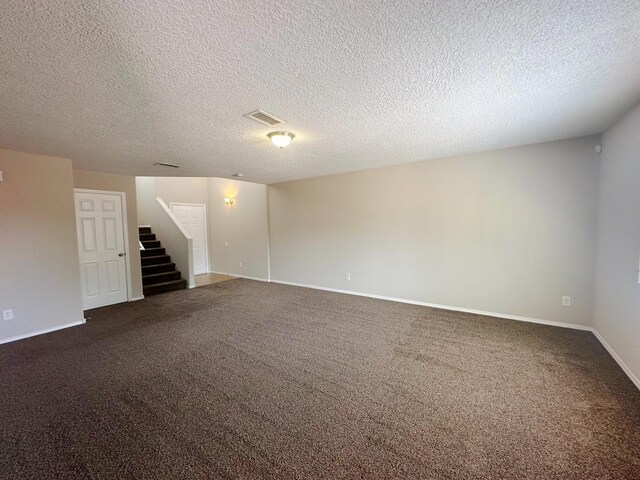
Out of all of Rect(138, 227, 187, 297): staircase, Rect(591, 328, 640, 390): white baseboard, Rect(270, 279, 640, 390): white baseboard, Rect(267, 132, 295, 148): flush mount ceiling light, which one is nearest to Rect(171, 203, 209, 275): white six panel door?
Rect(138, 227, 187, 297): staircase

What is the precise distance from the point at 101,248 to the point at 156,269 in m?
1.55

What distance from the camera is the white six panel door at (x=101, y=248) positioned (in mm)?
4500

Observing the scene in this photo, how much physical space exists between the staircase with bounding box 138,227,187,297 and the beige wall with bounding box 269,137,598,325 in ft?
10.6

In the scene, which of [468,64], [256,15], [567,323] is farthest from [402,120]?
[567,323]

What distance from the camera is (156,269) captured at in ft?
20.2

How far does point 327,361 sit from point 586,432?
1.98 meters

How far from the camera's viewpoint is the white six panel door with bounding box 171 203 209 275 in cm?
763

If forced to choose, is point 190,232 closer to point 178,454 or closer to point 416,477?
point 178,454

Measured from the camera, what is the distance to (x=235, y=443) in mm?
1715

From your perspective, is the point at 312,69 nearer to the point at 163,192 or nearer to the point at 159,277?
A: the point at 159,277

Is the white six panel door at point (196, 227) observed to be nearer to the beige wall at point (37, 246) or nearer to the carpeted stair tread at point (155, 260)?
the carpeted stair tread at point (155, 260)

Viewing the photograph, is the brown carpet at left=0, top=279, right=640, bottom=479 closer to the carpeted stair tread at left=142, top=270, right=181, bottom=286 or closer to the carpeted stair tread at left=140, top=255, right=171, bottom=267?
the carpeted stair tread at left=142, top=270, right=181, bottom=286

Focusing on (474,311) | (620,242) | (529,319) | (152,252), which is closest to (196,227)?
(152,252)

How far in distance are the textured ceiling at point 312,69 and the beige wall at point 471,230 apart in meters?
0.68
